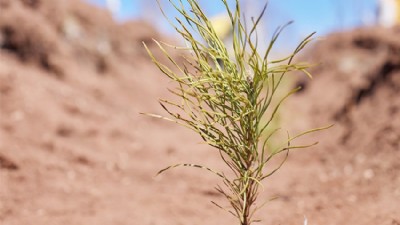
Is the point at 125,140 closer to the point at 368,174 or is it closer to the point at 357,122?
the point at 357,122

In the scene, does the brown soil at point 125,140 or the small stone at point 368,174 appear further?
the small stone at point 368,174

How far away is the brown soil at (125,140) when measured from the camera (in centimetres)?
351

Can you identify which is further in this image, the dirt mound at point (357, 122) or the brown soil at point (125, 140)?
the brown soil at point (125, 140)

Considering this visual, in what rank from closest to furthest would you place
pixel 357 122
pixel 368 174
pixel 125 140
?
pixel 368 174
pixel 357 122
pixel 125 140

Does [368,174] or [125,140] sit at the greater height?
[125,140]

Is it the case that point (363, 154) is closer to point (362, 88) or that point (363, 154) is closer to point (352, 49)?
point (362, 88)

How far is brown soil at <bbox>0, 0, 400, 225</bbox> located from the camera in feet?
11.5

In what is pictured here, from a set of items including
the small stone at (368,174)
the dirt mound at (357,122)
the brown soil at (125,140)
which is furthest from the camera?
the small stone at (368,174)

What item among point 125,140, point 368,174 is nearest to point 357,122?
point 368,174

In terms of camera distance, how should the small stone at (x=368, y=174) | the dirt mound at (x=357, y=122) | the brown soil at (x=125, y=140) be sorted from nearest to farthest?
1. the dirt mound at (x=357, y=122)
2. the brown soil at (x=125, y=140)
3. the small stone at (x=368, y=174)

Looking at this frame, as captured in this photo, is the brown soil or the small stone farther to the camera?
the small stone

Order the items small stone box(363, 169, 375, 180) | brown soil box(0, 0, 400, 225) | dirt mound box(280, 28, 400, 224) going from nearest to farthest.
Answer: dirt mound box(280, 28, 400, 224)
brown soil box(0, 0, 400, 225)
small stone box(363, 169, 375, 180)

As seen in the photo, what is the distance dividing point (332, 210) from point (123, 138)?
4.03 m

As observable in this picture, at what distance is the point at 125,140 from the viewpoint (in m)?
6.58
